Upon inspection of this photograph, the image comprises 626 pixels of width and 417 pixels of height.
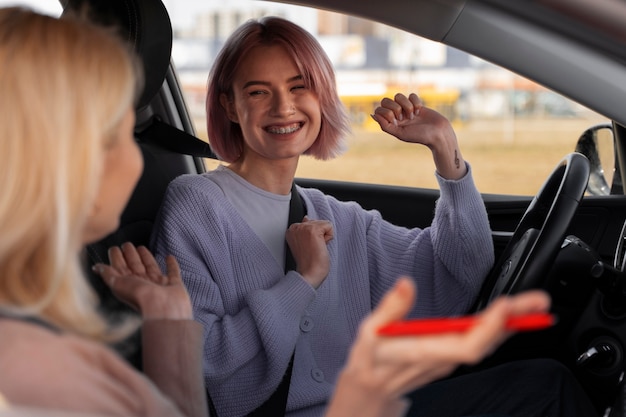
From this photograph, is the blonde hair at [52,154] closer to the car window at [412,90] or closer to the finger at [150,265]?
the finger at [150,265]

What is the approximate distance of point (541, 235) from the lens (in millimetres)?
1928

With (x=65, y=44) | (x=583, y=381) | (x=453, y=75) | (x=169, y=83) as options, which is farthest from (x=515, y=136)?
(x=65, y=44)

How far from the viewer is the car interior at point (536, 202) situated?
5.17ft

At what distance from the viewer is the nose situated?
2.16 metres

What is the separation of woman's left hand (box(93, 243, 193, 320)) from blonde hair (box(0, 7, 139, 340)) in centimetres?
40

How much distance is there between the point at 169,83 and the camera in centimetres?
321

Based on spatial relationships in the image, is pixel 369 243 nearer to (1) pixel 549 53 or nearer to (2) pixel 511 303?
(1) pixel 549 53

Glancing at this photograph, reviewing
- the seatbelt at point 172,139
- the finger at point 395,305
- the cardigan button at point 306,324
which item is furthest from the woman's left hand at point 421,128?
the finger at point 395,305

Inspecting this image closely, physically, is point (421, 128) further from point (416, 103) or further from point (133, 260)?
point (133, 260)

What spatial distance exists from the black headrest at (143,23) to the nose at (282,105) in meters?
0.27

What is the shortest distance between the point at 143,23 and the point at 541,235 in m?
0.93

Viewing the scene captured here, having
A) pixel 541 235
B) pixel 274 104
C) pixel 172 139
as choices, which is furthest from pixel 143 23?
pixel 541 235

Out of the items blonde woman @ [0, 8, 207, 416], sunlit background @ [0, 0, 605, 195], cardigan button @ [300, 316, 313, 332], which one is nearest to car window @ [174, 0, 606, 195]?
sunlit background @ [0, 0, 605, 195]

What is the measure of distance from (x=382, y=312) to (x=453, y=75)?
17649 mm
